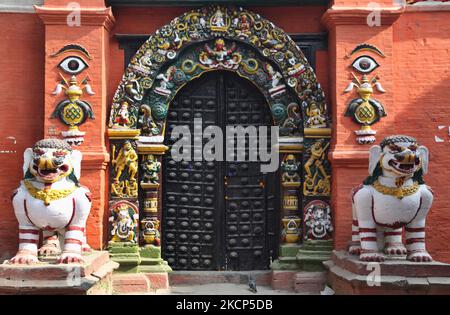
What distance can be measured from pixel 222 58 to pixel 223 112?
69 centimetres

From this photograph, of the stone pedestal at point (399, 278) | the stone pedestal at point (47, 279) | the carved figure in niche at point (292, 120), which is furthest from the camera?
the carved figure in niche at point (292, 120)

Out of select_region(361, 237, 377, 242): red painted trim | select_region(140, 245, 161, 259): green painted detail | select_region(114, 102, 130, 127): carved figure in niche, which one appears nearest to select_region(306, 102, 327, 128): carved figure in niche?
select_region(361, 237, 377, 242): red painted trim

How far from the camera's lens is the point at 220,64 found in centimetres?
1013

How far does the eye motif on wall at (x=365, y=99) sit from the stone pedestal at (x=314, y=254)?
135 cm

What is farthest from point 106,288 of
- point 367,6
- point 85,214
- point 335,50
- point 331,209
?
point 367,6

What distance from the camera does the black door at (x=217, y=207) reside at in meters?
10.2

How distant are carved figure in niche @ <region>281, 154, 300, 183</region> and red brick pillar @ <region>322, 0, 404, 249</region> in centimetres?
48

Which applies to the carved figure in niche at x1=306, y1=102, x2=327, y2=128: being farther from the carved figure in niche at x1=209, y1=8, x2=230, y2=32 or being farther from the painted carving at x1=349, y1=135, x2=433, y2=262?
the carved figure in niche at x1=209, y1=8, x2=230, y2=32

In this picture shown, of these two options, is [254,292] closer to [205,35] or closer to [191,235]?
[191,235]

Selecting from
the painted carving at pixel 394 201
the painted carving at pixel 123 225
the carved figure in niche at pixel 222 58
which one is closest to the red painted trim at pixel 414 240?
the painted carving at pixel 394 201

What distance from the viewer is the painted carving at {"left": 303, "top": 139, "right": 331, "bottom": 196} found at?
996cm

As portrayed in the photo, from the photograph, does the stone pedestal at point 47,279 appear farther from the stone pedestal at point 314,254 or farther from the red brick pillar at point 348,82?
the red brick pillar at point 348,82

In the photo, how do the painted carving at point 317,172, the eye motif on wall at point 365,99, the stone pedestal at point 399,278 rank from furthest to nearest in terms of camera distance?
1. the painted carving at point 317,172
2. the eye motif on wall at point 365,99
3. the stone pedestal at point 399,278

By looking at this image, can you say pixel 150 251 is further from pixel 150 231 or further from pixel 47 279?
pixel 47 279
